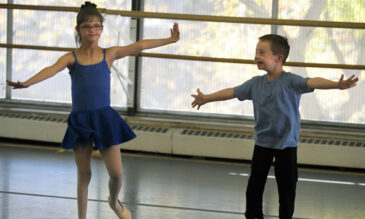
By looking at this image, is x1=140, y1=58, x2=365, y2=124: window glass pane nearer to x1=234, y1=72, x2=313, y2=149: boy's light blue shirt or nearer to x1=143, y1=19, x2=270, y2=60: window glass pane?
x1=143, y1=19, x2=270, y2=60: window glass pane

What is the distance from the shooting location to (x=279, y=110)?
9.78ft

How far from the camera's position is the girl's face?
3.01 meters

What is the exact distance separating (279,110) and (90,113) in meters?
0.87

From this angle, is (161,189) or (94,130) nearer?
(94,130)

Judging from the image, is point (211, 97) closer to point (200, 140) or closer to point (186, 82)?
point (200, 140)

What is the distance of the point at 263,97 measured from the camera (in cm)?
302

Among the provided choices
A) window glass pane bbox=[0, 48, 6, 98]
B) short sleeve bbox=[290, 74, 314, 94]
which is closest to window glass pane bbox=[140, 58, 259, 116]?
window glass pane bbox=[0, 48, 6, 98]

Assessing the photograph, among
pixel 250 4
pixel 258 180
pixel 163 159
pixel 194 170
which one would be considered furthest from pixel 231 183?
pixel 250 4

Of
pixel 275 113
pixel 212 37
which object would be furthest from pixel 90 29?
pixel 212 37

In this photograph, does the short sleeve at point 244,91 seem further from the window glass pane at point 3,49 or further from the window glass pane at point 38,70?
the window glass pane at point 3,49

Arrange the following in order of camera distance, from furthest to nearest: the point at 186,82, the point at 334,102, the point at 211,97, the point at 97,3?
the point at 97,3, the point at 186,82, the point at 334,102, the point at 211,97

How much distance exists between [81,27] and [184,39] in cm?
249

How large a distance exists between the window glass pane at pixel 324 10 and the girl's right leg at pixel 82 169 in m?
2.74

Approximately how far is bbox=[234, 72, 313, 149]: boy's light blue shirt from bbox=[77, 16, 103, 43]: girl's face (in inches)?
31.7
